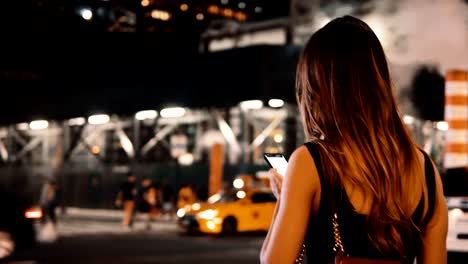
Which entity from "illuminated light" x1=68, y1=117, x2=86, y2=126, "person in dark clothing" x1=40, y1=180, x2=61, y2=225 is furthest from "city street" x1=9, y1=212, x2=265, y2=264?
"illuminated light" x1=68, y1=117, x2=86, y2=126

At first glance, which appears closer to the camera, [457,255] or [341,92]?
[341,92]

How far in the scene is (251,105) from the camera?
2730cm

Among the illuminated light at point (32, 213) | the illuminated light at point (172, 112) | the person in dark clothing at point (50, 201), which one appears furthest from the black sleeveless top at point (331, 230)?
the illuminated light at point (172, 112)

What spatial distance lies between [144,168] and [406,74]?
1303 cm

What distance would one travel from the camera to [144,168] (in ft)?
107

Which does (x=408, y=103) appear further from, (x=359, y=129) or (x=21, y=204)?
(x=359, y=129)

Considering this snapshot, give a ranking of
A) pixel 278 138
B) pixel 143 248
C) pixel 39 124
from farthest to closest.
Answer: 1. pixel 39 124
2. pixel 278 138
3. pixel 143 248

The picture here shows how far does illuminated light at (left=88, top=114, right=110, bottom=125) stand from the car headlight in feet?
53.4

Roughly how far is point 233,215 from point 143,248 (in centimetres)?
434

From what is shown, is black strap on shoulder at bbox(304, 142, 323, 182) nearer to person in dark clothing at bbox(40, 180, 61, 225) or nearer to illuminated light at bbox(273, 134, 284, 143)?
person in dark clothing at bbox(40, 180, 61, 225)

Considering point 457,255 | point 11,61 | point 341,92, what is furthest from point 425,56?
point 11,61

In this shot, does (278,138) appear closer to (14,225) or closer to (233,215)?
(233,215)

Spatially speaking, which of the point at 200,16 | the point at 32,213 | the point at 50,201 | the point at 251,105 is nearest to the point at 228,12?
the point at 200,16

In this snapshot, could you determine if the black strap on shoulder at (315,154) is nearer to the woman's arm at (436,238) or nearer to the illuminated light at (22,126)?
the woman's arm at (436,238)
